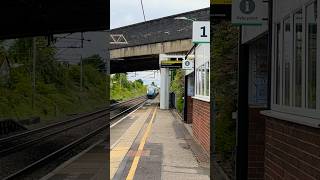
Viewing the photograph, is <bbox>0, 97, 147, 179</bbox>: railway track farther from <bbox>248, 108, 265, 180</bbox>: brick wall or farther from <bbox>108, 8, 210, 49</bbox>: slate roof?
<bbox>108, 8, 210, 49</bbox>: slate roof

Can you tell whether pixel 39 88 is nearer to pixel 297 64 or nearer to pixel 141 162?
pixel 141 162

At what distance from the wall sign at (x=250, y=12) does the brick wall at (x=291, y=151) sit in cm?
134

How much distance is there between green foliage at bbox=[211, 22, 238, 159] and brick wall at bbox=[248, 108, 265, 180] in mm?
1683

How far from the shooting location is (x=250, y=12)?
7695 millimetres

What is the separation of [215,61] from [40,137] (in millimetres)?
14665

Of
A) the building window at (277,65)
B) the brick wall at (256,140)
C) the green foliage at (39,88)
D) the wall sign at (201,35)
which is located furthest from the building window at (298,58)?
the green foliage at (39,88)

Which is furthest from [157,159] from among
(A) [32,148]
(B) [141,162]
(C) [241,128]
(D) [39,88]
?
(D) [39,88]

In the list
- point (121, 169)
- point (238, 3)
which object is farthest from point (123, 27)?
point (238, 3)

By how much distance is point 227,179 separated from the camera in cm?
1166

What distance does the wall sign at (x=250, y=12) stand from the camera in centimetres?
766

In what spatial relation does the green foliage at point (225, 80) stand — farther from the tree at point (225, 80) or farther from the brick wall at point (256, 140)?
the brick wall at point (256, 140)

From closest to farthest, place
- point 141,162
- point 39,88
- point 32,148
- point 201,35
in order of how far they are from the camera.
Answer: point 141,162 < point 201,35 < point 32,148 < point 39,88

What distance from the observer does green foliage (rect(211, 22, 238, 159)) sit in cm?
1220

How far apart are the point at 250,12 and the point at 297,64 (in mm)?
1657
